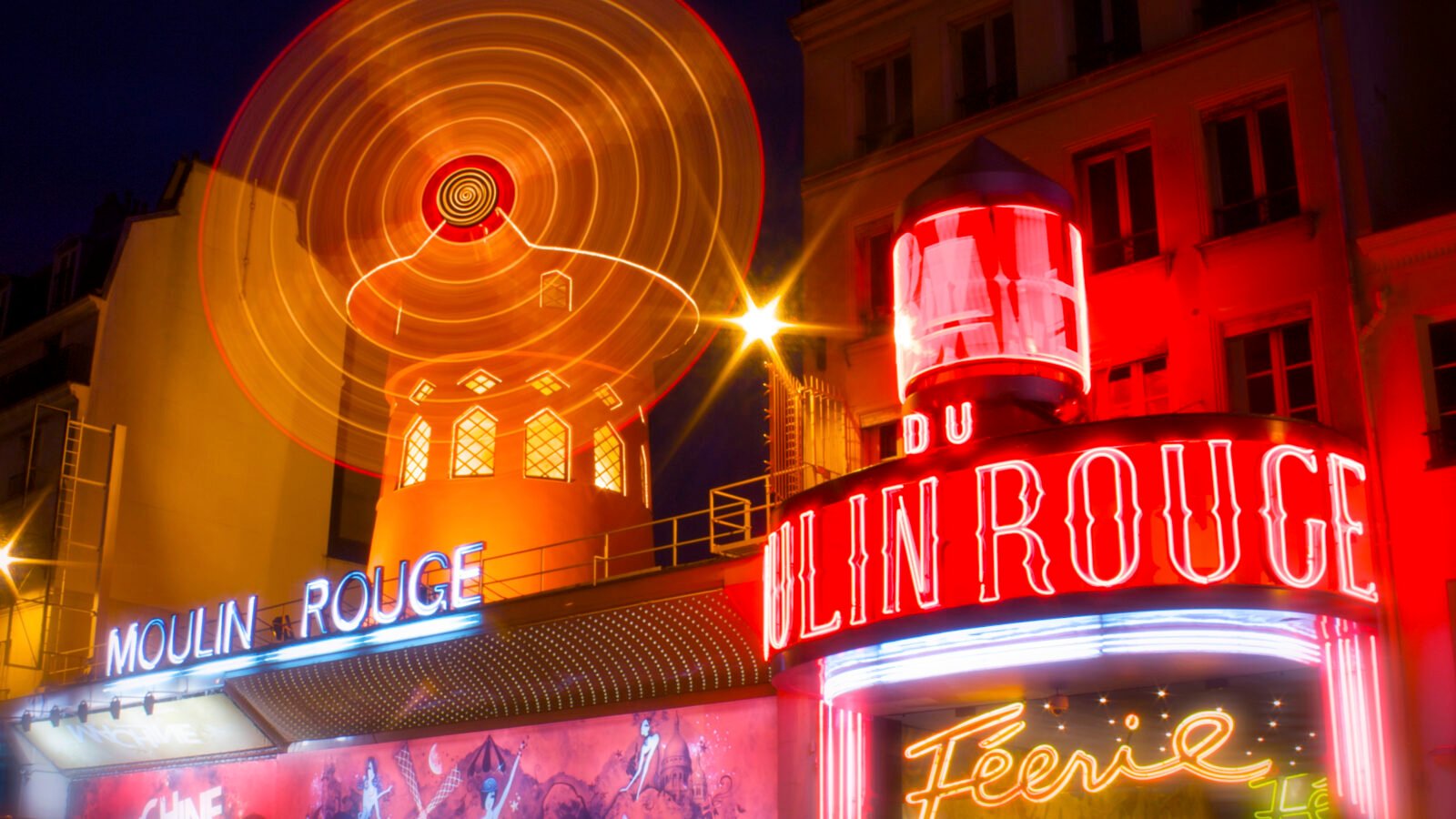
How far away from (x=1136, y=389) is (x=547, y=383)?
28.6 feet

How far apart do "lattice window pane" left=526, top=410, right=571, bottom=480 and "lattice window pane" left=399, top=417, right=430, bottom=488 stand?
4.08ft

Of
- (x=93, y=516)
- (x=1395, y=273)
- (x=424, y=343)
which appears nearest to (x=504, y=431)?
(x=424, y=343)

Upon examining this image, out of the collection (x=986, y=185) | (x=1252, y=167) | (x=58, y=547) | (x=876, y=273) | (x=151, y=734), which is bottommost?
(x=151, y=734)

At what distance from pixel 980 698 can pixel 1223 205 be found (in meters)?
3.90

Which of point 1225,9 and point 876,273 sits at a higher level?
point 1225,9

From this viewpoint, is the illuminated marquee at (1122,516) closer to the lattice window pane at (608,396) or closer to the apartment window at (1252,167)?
the apartment window at (1252,167)

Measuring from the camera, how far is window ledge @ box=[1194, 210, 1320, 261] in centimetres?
983

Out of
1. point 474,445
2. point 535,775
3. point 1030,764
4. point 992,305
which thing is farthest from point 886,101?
point 474,445

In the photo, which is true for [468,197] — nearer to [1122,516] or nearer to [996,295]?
[996,295]

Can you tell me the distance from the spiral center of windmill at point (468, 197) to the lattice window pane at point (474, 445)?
2535 millimetres

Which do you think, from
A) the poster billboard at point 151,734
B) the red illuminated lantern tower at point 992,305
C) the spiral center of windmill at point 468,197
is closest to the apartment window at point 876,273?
the red illuminated lantern tower at point 992,305

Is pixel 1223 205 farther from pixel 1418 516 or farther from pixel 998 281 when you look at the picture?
pixel 1418 516

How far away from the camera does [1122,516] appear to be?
8.38 m

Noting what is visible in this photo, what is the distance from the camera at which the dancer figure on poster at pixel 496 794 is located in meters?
13.6
